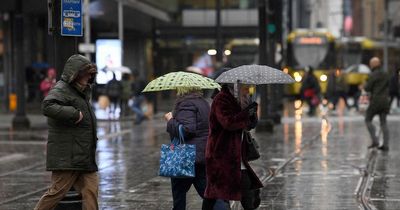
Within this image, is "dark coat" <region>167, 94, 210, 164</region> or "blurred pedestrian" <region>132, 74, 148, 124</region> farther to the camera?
"blurred pedestrian" <region>132, 74, 148, 124</region>

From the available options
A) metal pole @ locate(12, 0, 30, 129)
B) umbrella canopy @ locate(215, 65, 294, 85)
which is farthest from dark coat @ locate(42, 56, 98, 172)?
metal pole @ locate(12, 0, 30, 129)

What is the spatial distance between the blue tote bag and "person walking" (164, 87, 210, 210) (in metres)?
0.08

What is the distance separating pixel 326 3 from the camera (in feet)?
350

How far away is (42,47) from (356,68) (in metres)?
17.7

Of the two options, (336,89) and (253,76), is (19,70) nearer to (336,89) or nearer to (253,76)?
(336,89)

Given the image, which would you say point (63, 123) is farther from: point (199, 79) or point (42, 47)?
point (42, 47)

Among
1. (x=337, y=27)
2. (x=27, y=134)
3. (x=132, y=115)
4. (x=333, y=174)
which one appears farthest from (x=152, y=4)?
(x=337, y=27)

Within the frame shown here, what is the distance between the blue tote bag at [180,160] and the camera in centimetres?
823

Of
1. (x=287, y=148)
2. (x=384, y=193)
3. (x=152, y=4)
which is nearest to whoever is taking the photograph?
(x=384, y=193)

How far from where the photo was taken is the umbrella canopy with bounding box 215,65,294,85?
7.77 meters

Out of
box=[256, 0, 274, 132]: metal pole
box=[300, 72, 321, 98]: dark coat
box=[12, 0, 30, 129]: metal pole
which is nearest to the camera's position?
box=[256, 0, 274, 132]: metal pole

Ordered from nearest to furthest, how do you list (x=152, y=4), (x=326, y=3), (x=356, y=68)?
(x=152, y=4), (x=356, y=68), (x=326, y=3)

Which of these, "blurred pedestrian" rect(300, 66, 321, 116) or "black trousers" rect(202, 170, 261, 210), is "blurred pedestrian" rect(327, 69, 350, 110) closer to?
"blurred pedestrian" rect(300, 66, 321, 116)

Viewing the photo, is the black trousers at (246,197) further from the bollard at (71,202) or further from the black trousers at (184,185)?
the bollard at (71,202)
